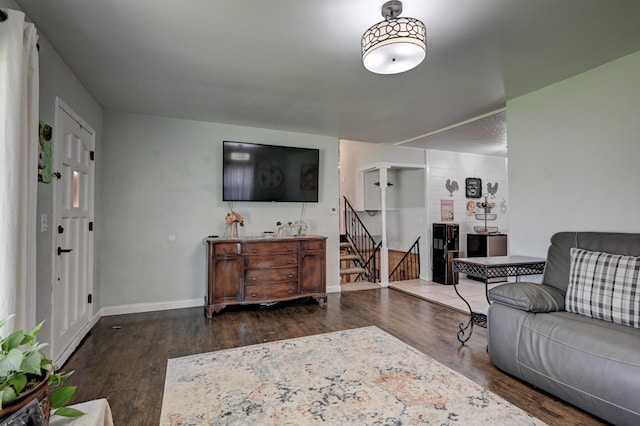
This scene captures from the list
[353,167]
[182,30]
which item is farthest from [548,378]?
[353,167]

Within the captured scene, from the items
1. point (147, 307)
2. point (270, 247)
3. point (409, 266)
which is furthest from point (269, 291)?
point (409, 266)

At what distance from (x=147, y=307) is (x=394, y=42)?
13.7 ft

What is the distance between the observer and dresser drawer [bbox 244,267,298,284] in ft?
13.2

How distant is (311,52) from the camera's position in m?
2.54

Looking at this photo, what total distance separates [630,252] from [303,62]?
2.93 metres

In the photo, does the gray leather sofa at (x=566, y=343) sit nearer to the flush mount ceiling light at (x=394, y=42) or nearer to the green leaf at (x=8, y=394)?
the flush mount ceiling light at (x=394, y=42)

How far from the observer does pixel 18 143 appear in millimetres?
1674

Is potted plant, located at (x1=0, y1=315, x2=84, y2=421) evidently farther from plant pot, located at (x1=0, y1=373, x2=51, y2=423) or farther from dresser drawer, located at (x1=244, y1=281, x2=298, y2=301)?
dresser drawer, located at (x1=244, y1=281, x2=298, y2=301)

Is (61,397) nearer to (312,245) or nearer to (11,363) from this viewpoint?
(11,363)

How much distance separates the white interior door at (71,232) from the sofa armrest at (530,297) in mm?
3610

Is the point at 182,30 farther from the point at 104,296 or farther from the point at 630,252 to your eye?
the point at 630,252

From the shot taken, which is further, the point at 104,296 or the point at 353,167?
the point at 353,167

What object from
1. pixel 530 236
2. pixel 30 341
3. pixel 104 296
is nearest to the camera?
pixel 30 341

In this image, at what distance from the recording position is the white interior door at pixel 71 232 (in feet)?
Answer: 8.68
